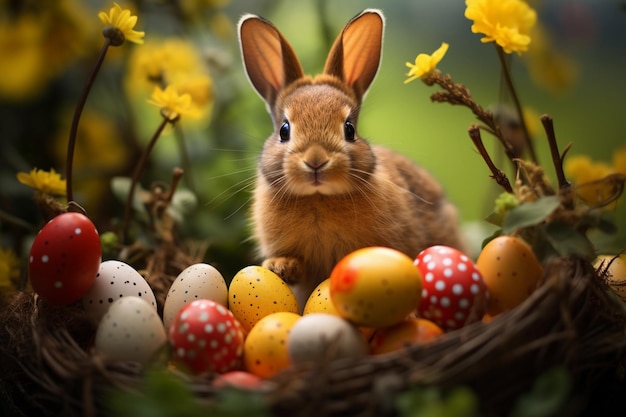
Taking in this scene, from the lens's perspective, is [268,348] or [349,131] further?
[349,131]

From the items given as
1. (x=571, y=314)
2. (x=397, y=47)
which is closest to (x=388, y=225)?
(x=571, y=314)

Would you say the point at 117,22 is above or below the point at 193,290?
above

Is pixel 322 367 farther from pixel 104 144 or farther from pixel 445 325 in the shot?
pixel 104 144

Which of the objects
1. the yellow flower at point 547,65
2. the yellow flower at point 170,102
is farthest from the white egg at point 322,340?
the yellow flower at point 547,65

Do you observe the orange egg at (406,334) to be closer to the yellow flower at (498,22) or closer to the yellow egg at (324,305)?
the yellow egg at (324,305)

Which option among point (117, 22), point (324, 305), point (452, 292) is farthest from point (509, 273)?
point (117, 22)

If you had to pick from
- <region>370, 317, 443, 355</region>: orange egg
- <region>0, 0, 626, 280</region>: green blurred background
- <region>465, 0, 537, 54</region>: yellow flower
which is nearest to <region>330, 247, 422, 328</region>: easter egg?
<region>370, 317, 443, 355</region>: orange egg

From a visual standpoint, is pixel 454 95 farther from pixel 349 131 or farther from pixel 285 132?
pixel 285 132
